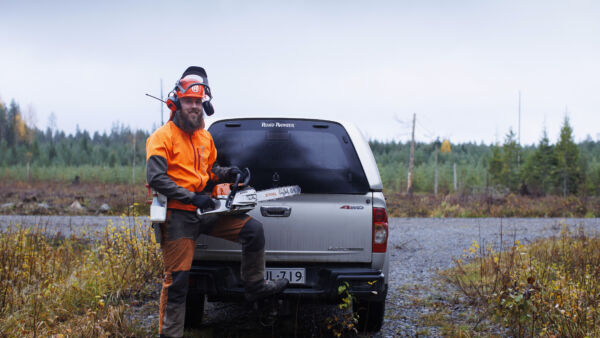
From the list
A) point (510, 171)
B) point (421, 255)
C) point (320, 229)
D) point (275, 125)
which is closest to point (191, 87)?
point (275, 125)

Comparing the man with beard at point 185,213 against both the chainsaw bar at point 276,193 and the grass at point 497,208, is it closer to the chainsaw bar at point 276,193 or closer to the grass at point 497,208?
the chainsaw bar at point 276,193

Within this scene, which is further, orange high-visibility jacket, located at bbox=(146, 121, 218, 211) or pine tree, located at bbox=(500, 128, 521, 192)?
pine tree, located at bbox=(500, 128, 521, 192)

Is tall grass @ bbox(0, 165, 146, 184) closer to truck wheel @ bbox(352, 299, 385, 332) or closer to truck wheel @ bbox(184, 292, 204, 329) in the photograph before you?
truck wheel @ bbox(184, 292, 204, 329)

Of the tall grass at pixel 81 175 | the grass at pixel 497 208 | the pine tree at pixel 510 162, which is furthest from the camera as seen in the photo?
the tall grass at pixel 81 175

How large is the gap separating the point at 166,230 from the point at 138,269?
263 cm

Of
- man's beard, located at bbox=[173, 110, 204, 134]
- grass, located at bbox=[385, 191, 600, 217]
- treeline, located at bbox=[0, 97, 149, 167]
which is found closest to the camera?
man's beard, located at bbox=[173, 110, 204, 134]

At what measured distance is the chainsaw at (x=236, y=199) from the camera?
3148mm

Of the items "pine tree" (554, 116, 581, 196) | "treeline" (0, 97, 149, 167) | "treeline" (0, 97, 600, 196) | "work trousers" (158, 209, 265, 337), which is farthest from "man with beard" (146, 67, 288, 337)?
"treeline" (0, 97, 149, 167)

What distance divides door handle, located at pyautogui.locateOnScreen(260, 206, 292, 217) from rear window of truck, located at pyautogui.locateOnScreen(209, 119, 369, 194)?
0.66 ft

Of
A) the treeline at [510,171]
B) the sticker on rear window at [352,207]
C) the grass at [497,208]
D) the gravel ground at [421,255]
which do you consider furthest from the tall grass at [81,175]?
the sticker on rear window at [352,207]

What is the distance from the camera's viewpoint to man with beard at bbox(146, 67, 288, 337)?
3113 millimetres

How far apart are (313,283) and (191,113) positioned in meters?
1.58

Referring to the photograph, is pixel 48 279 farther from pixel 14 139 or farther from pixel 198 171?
pixel 14 139

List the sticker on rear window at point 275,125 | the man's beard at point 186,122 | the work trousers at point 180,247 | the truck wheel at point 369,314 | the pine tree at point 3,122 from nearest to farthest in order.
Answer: the work trousers at point 180,247 → the man's beard at point 186,122 → the sticker on rear window at point 275,125 → the truck wheel at point 369,314 → the pine tree at point 3,122
